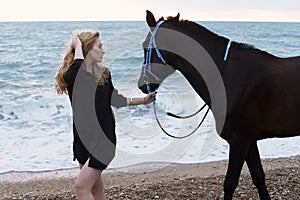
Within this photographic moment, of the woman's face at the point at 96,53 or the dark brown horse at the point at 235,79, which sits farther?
the dark brown horse at the point at 235,79

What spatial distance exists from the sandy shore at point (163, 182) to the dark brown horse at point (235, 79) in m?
1.34

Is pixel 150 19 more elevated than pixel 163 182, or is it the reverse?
pixel 150 19

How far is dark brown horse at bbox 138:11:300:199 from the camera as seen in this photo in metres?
3.79

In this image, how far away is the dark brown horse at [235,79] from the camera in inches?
149

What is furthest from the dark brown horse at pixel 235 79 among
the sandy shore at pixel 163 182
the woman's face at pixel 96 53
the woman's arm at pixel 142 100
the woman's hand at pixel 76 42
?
the sandy shore at pixel 163 182

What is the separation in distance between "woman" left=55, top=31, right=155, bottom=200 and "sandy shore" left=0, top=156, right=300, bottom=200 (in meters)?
1.65

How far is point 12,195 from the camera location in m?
5.66

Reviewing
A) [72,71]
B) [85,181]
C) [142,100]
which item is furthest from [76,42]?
[85,181]

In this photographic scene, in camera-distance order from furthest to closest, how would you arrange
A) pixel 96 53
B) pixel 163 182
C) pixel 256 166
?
pixel 163 182
pixel 256 166
pixel 96 53

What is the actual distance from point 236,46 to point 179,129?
557 cm

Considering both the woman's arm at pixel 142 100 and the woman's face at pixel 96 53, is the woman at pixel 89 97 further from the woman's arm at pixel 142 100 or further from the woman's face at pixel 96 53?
the woman's arm at pixel 142 100

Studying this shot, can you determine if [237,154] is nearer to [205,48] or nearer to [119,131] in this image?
[205,48]

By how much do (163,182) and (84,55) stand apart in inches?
113

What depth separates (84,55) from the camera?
139 inches
